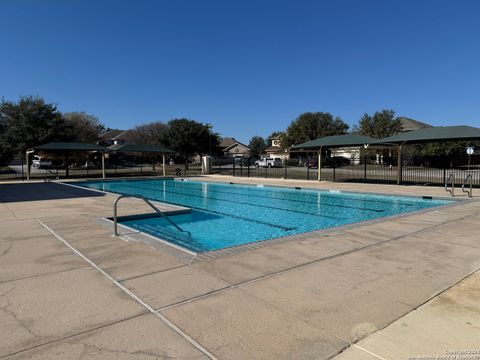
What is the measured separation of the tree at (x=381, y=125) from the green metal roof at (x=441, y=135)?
100ft

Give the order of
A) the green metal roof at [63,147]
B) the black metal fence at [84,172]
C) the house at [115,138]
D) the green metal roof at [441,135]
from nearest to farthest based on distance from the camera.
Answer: the green metal roof at [441,135]
the green metal roof at [63,147]
the black metal fence at [84,172]
the house at [115,138]

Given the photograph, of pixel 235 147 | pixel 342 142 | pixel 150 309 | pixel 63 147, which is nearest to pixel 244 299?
pixel 150 309

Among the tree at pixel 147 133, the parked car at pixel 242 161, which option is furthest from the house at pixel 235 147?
the parked car at pixel 242 161

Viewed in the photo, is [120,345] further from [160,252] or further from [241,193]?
[241,193]

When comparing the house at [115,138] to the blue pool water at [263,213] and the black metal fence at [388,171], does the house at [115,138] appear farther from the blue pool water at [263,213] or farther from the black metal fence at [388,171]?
the blue pool water at [263,213]

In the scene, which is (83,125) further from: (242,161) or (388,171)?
(388,171)

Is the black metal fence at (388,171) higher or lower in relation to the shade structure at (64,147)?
lower

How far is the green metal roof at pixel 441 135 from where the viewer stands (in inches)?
607

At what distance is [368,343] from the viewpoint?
2732mm

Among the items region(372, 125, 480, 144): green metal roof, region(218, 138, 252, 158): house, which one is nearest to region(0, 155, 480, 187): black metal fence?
region(372, 125, 480, 144): green metal roof

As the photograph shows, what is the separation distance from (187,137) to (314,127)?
22.2 meters

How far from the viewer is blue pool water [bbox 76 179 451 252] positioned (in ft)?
28.4

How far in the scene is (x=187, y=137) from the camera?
49719 mm

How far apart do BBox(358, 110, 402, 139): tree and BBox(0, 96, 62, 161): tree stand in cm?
3834
